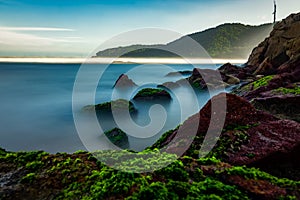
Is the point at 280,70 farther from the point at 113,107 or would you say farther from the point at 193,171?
the point at 193,171

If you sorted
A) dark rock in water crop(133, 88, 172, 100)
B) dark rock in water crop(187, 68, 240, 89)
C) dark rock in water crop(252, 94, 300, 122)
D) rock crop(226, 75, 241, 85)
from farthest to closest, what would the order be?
dark rock in water crop(187, 68, 240, 89) → rock crop(226, 75, 241, 85) → dark rock in water crop(133, 88, 172, 100) → dark rock in water crop(252, 94, 300, 122)

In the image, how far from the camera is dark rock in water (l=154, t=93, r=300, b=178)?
16.7 feet

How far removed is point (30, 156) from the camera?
4.38 m

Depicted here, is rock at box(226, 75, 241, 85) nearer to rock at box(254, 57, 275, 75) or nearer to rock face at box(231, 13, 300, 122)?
rock face at box(231, 13, 300, 122)

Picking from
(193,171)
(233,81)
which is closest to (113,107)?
(193,171)

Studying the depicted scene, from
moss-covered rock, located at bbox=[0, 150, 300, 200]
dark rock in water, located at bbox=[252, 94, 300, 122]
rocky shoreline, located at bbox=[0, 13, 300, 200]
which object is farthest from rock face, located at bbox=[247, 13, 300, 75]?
moss-covered rock, located at bbox=[0, 150, 300, 200]

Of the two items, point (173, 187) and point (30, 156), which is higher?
point (30, 156)

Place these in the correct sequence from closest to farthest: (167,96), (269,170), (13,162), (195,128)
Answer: (13,162)
(269,170)
(195,128)
(167,96)

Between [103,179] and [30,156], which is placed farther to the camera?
[30,156]

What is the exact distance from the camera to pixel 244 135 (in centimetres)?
575

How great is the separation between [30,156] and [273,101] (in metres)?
8.87

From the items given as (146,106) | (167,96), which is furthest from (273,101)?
(167,96)

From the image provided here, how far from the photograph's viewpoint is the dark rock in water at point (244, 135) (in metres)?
5.10

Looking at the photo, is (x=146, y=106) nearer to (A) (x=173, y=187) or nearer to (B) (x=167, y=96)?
(B) (x=167, y=96)
